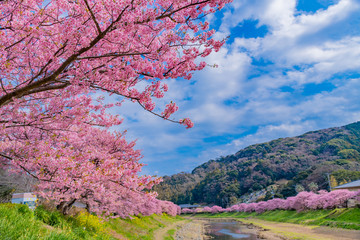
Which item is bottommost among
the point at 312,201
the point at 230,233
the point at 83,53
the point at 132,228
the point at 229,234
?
the point at 230,233

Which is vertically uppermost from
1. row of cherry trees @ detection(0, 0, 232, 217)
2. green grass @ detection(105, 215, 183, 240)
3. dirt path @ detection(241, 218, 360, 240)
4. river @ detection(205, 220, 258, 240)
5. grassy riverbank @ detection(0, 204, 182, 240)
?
row of cherry trees @ detection(0, 0, 232, 217)

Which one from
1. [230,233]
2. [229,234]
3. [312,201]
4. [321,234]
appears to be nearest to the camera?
[321,234]

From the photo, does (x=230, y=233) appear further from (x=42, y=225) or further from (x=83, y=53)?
(x=83, y=53)

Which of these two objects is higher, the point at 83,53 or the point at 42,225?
the point at 83,53

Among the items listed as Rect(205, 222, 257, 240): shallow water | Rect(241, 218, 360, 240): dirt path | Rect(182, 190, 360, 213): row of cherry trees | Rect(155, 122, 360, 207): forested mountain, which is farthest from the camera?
Rect(155, 122, 360, 207): forested mountain

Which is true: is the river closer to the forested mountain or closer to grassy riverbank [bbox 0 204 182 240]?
grassy riverbank [bbox 0 204 182 240]

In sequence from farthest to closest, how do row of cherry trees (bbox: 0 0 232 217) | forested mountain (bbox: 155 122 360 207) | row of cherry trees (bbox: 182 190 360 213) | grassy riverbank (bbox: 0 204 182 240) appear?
forested mountain (bbox: 155 122 360 207), row of cherry trees (bbox: 182 190 360 213), grassy riverbank (bbox: 0 204 182 240), row of cherry trees (bbox: 0 0 232 217)

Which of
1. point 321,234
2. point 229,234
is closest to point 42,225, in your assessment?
point 321,234

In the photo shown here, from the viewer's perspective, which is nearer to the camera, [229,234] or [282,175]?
[229,234]

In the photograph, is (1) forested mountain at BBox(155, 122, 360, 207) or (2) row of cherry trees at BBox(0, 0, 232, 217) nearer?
(2) row of cherry trees at BBox(0, 0, 232, 217)

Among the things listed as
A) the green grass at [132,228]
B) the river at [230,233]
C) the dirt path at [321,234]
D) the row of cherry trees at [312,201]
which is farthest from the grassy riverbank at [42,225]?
the row of cherry trees at [312,201]

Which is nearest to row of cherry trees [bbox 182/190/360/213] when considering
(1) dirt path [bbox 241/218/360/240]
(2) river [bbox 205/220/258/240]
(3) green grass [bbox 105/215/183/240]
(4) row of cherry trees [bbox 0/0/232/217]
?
(1) dirt path [bbox 241/218/360/240]

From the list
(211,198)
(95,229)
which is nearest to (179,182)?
(211,198)

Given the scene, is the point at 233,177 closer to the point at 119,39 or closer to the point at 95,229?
the point at 95,229
